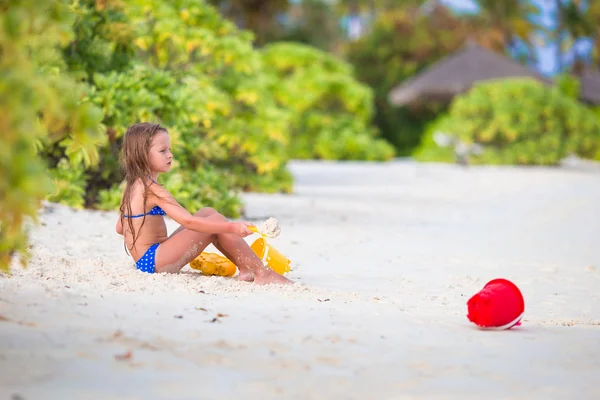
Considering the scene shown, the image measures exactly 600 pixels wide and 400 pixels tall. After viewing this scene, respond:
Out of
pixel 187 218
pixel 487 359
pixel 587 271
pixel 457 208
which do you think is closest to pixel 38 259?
pixel 187 218

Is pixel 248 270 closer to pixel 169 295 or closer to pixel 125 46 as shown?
pixel 169 295

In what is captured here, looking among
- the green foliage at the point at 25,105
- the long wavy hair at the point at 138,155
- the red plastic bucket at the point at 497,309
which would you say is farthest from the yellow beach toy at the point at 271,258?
the green foliage at the point at 25,105

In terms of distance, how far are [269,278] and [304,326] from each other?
1.26 metres

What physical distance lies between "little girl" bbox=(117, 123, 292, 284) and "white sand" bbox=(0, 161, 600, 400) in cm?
16

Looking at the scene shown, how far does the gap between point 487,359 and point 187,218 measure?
83.2 inches

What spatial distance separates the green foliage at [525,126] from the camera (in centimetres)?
2252

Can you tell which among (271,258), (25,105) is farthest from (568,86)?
(25,105)

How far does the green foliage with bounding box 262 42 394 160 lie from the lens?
1028 inches

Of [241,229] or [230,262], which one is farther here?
[230,262]

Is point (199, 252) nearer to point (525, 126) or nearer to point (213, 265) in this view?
point (213, 265)

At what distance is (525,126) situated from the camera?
22.5m

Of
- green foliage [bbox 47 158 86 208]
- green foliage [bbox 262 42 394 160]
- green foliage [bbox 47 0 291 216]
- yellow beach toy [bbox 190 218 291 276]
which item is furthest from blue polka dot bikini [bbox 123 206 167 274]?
green foliage [bbox 262 42 394 160]

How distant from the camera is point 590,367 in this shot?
385cm

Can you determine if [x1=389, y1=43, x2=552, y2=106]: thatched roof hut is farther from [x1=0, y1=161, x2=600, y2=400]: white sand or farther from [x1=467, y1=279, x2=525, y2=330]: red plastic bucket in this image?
[x1=467, y1=279, x2=525, y2=330]: red plastic bucket
